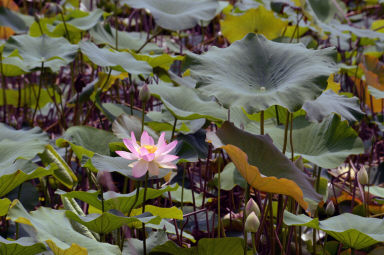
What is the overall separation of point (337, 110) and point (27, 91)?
57.8 inches

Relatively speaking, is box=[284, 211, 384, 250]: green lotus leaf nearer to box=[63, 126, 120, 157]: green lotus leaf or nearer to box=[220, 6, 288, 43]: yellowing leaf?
box=[63, 126, 120, 157]: green lotus leaf

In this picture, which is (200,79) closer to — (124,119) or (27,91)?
(124,119)

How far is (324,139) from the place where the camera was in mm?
1394

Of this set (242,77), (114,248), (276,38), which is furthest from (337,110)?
(276,38)

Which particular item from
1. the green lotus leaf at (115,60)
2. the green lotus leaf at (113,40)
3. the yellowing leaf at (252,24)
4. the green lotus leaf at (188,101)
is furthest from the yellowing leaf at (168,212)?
the yellowing leaf at (252,24)

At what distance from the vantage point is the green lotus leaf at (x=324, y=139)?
1356mm

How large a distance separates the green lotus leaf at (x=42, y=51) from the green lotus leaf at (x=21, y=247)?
0.82 meters

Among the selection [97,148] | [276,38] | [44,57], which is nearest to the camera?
[97,148]

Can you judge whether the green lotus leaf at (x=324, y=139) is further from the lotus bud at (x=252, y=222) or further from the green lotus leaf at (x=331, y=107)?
the lotus bud at (x=252, y=222)

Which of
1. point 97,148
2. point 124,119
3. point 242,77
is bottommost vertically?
point 97,148

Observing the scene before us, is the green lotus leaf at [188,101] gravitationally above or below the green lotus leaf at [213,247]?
above

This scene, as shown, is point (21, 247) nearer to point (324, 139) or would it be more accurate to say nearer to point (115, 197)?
point (115, 197)

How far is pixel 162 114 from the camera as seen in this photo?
1.52m

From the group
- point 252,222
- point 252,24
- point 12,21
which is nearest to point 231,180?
point 252,222
